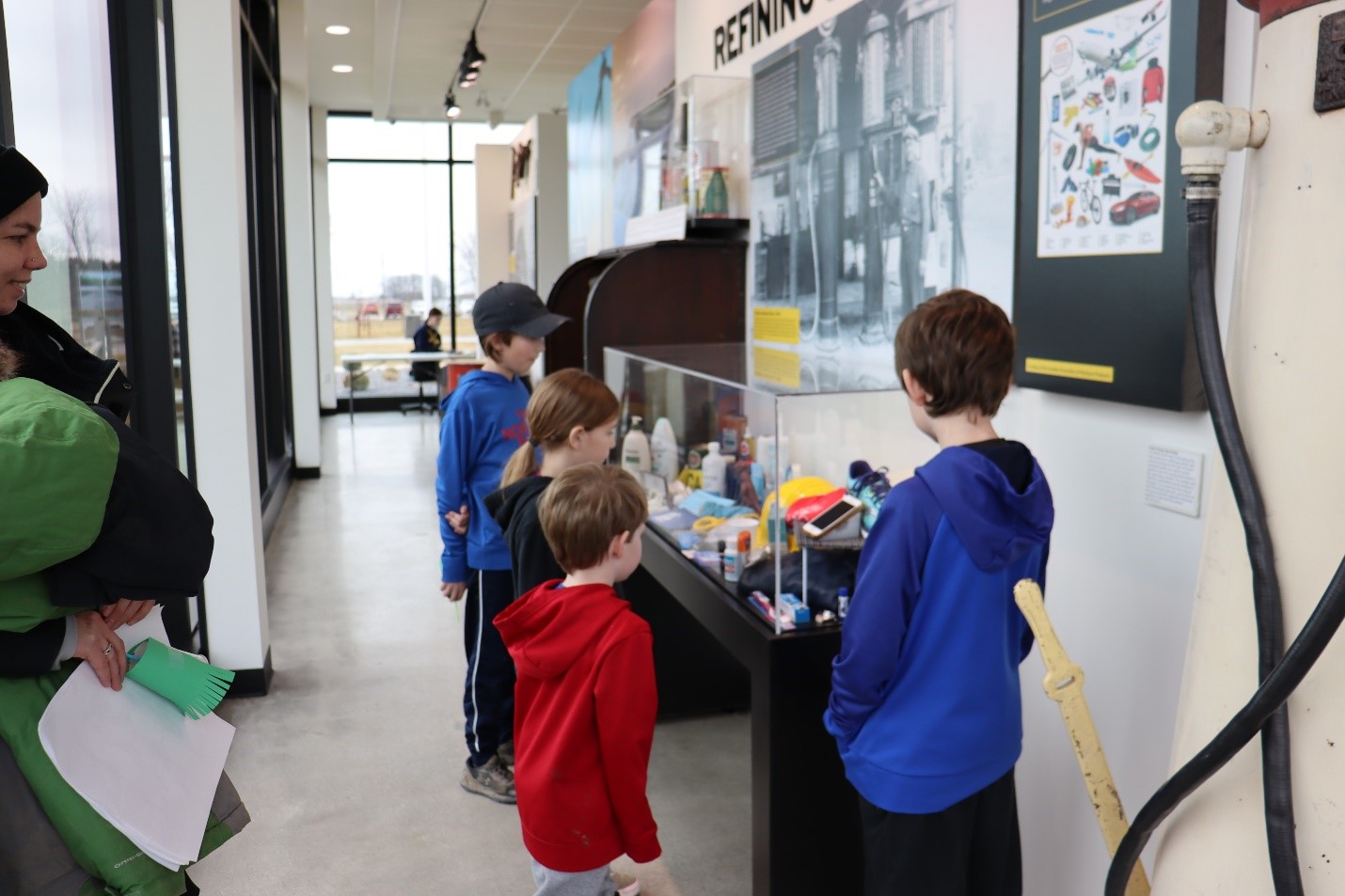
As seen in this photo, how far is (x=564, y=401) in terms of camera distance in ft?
8.33

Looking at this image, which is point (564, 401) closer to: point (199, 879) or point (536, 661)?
point (536, 661)

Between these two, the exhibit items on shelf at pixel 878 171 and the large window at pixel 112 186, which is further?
Result: the large window at pixel 112 186

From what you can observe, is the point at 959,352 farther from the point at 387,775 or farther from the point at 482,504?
the point at 387,775

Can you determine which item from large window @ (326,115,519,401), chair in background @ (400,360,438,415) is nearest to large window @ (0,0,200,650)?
chair in background @ (400,360,438,415)

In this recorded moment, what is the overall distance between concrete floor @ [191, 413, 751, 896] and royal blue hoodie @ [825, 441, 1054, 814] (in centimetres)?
108

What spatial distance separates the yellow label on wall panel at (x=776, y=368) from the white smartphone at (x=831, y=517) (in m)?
0.27

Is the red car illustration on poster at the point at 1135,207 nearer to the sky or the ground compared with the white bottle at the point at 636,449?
nearer to the sky

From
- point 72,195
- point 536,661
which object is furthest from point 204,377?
point 536,661

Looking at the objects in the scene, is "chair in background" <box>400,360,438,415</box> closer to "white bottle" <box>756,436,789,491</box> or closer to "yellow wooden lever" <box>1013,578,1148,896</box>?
"white bottle" <box>756,436,789,491</box>

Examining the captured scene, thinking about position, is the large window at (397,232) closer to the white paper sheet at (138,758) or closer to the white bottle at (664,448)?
the white bottle at (664,448)

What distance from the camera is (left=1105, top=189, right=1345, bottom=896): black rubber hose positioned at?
911 mm

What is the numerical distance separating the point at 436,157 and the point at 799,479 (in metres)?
12.1

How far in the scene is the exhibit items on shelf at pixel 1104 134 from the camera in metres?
1.82

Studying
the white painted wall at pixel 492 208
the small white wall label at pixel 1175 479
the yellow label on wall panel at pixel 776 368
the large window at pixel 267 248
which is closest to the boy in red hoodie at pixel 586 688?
the yellow label on wall panel at pixel 776 368
